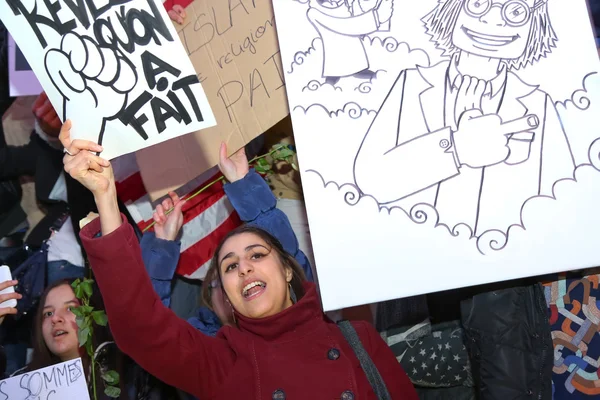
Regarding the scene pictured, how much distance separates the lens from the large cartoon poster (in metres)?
1.66

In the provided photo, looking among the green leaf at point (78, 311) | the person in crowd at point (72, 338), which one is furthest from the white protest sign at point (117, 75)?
the green leaf at point (78, 311)

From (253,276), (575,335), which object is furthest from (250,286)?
(575,335)

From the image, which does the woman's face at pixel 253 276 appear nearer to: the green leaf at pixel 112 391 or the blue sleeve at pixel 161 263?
the blue sleeve at pixel 161 263

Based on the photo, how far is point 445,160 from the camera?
169cm

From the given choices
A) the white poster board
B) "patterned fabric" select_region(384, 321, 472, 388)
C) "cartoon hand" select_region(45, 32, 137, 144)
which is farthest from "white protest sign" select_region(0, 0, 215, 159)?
"patterned fabric" select_region(384, 321, 472, 388)

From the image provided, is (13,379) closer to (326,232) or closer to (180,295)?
(180,295)

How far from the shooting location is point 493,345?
1809 mm

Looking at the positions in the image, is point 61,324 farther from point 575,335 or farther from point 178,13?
point 575,335

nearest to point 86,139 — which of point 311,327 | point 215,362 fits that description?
point 215,362

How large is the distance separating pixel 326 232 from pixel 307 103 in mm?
330

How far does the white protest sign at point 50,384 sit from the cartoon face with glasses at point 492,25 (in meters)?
1.39

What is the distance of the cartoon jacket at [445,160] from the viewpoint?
167 centimetres

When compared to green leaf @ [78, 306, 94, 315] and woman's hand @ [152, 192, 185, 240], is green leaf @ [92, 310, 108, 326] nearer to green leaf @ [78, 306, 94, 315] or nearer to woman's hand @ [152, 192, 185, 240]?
green leaf @ [78, 306, 94, 315]

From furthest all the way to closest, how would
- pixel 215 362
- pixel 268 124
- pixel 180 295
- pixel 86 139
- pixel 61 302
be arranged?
pixel 180 295
pixel 61 302
pixel 268 124
pixel 215 362
pixel 86 139
